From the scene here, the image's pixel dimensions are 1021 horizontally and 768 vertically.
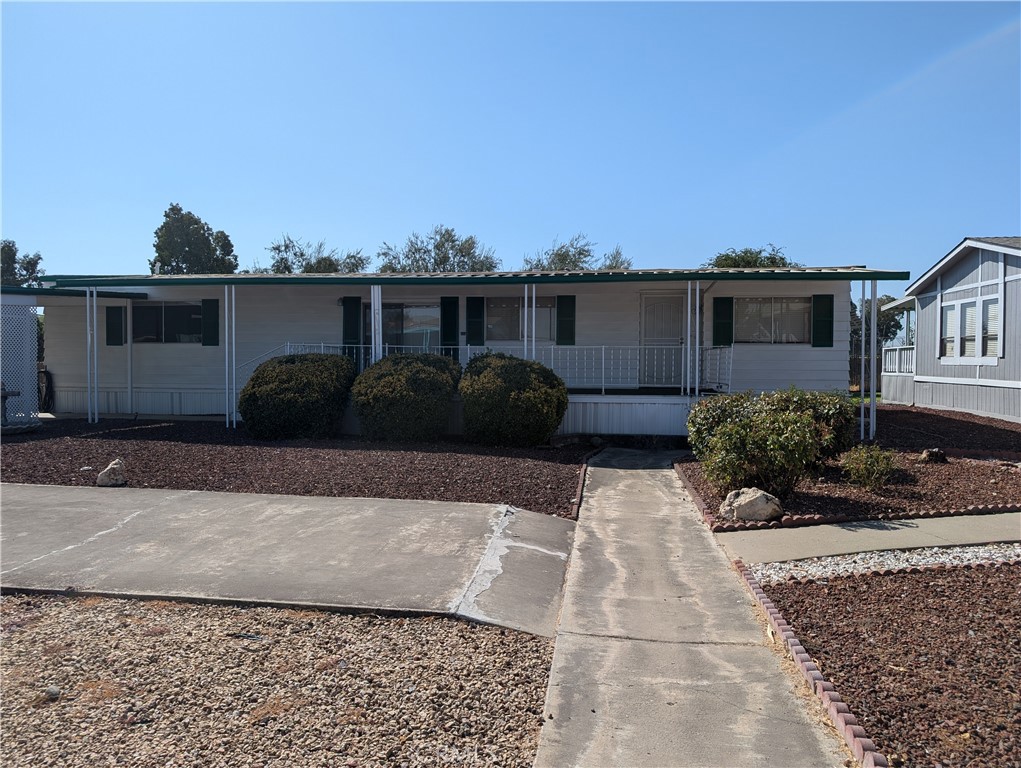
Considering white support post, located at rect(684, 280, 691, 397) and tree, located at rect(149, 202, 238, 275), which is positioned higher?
tree, located at rect(149, 202, 238, 275)

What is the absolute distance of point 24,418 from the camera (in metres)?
14.1

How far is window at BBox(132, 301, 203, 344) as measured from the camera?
16484 mm

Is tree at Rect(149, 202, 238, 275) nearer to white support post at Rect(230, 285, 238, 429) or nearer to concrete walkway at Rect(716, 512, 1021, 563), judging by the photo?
white support post at Rect(230, 285, 238, 429)

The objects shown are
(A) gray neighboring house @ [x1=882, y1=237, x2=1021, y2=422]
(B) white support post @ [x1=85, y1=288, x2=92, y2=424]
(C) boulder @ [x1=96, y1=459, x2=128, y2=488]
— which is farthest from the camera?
(A) gray neighboring house @ [x1=882, y1=237, x2=1021, y2=422]

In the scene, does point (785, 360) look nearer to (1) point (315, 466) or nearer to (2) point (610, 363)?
(2) point (610, 363)

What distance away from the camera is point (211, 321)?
16.3 meters

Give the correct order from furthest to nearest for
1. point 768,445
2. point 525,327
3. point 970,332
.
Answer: point 970,332 → point 525,327 → point 768,445

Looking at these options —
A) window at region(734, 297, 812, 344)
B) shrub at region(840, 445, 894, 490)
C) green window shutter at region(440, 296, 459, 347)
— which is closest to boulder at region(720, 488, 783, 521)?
shrub at region(840, 445, 894, 490)

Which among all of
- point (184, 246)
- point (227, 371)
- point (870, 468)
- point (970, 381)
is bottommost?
point (870, 468)

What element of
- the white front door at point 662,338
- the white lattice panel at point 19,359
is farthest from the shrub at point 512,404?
the white lattice panel at point 19,359

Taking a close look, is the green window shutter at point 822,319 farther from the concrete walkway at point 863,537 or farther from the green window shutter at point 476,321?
the concrete walkway at point 863,537

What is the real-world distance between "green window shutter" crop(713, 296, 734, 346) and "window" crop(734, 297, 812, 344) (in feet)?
0.49

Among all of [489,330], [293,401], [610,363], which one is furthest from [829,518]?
[489,330]

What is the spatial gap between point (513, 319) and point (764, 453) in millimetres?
8285
